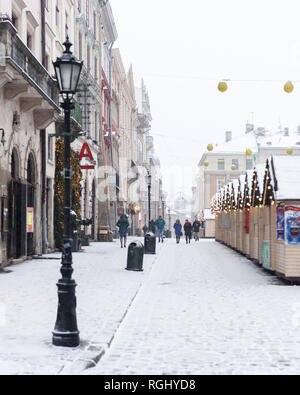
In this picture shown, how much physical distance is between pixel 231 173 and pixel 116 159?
4252 cm

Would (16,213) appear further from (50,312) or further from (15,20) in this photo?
(50,312)

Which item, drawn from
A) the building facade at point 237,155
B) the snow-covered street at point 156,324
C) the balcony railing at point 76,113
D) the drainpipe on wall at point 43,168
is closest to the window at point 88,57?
the balcony railing at point 76,113

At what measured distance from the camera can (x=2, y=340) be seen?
7.75 metres

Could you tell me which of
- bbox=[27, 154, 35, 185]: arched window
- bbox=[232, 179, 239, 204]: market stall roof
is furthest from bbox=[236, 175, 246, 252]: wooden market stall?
bbox=[27, 154, 35, 185]: arched window

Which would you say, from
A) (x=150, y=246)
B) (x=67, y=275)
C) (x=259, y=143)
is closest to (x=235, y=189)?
(x=150, y=246)

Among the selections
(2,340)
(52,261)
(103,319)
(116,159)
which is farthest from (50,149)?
(116,159)

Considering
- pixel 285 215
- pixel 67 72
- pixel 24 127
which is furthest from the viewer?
pixel 24 127

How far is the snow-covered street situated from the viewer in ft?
22.2

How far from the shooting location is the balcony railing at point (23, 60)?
1551cm

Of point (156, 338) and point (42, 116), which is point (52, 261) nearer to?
point (42, 116)

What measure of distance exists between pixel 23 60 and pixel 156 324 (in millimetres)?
10368

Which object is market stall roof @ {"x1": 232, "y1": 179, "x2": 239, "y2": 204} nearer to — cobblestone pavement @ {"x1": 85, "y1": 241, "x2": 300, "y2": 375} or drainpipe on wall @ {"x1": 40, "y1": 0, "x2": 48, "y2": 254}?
drainpipe on wall @ {"x1": 40, "y1": 0, "x2": 48, "y2": 254}

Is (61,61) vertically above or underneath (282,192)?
above

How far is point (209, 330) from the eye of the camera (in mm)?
8961
